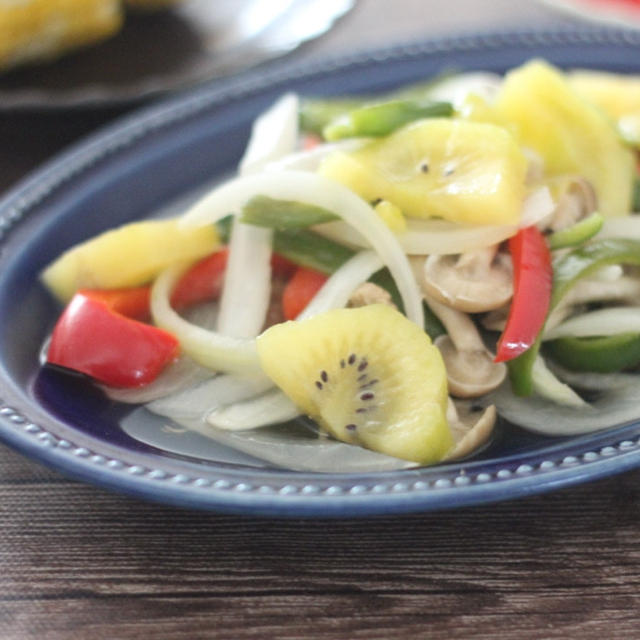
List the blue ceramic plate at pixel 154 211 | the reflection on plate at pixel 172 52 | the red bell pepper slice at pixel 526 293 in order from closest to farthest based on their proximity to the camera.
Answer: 1. the blue ceramic plate at pixel 154 211
2. the red bell pepper slice at pixel 526 293
3. the reflection on plate at pixel 172 52

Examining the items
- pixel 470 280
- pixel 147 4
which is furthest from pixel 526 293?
pixel 147 4

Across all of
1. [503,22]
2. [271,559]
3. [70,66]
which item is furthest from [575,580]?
[503,22]

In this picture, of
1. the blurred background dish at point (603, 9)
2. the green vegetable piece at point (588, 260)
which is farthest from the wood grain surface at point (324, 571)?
the blurred background dish at point (603, 9)

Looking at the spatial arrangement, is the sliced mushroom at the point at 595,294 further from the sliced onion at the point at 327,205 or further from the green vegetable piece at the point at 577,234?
the sliced onion at the point at 327,205

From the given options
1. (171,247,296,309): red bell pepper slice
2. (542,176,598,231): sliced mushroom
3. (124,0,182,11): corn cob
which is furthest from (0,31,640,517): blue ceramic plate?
(124,0,182,11): corn cob

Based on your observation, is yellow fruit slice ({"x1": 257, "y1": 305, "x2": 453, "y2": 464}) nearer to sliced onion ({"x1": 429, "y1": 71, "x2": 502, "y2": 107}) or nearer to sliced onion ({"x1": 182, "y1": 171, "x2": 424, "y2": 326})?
sliced onion ({"x1": 182, "y1": 171, "x2": 424, "y2": 326})
